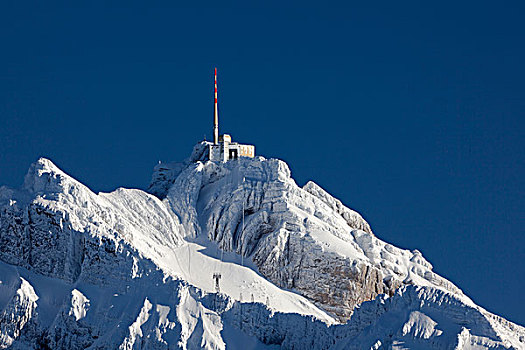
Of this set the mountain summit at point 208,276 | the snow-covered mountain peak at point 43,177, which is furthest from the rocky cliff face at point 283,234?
the snow-covered mountain peak at point 43,177

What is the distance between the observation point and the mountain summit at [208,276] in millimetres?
150625

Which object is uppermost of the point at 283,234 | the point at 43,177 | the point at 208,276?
the point at 283,234

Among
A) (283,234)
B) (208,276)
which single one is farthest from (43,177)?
(283,234)

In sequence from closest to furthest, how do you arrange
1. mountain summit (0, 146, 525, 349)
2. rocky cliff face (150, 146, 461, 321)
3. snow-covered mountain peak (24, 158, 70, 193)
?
mountain summit (0, 146, 525, 349), snow-covered mountain peak (24, 158, 70, 193), rocky cliff face (150, 146, 461, 321)

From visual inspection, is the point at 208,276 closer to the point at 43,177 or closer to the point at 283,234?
the point at 283,234

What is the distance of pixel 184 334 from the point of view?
160 meters

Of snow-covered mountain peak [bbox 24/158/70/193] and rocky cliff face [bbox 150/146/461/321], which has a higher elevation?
rocky cliff face [bbox 150/146/461/321]

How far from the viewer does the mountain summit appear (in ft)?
494

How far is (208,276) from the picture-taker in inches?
7367

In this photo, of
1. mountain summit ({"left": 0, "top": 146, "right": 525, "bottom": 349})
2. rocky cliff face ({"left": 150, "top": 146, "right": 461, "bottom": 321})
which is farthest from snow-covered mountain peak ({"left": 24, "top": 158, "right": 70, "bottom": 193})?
rocky cliff face ({"left": 150, "top": 146, "right": 461, "bottom": 321})

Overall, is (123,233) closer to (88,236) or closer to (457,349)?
(88,236)

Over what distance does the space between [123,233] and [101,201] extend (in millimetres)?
5719

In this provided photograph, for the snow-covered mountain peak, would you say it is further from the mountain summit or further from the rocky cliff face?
the rocky cliff face

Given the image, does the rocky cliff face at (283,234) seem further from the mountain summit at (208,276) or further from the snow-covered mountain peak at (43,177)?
the snow-covered mountain peak at (43,177)
